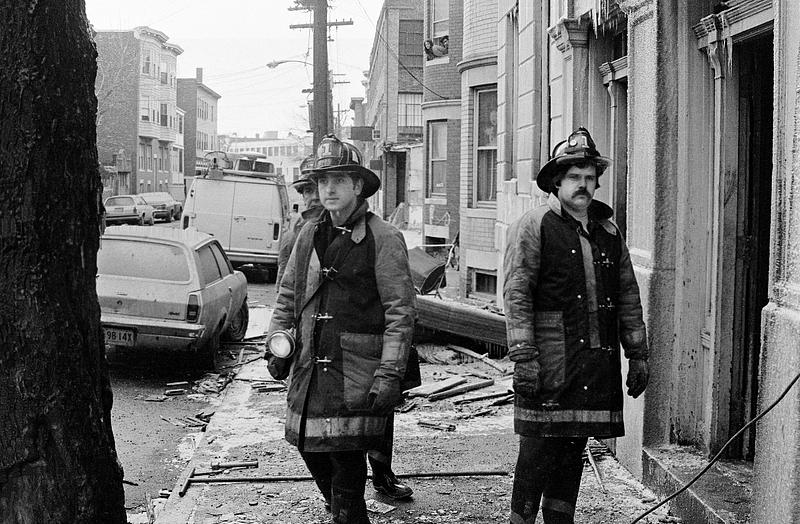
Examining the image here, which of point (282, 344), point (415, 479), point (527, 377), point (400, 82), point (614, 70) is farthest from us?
point (400, 82)

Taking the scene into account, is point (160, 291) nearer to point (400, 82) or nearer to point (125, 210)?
point (400, 82)

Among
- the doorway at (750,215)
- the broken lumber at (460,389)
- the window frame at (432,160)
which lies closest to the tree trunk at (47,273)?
the doorway at (750,215)

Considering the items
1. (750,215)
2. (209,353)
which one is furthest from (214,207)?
(750,215)

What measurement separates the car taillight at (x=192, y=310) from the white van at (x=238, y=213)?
11.2 metres

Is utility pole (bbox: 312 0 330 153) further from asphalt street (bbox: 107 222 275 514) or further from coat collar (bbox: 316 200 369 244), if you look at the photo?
coat collar (bbox: 316 200 369 244)

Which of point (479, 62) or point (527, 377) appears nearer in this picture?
point (527, 377)

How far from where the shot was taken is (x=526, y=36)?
38.8 feet

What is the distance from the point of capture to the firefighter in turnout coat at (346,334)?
4723 millimetres

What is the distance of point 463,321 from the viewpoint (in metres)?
11.3

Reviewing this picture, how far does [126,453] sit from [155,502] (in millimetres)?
1645

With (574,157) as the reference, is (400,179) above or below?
above

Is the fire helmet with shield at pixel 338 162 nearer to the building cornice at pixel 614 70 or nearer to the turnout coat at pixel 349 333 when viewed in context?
the turnout coat at pixel 349 333

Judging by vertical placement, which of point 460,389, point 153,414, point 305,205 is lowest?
point 153,414

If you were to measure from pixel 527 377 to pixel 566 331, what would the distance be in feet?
0.96
